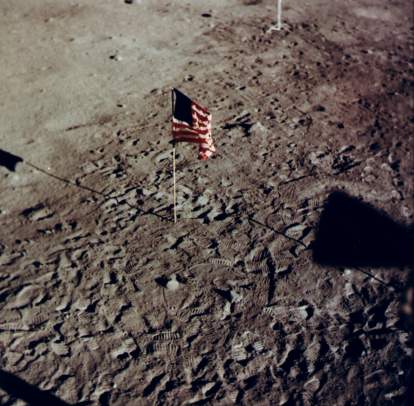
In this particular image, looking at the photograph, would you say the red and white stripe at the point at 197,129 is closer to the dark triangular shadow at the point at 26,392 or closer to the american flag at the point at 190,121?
the american flag at the point at 190,121

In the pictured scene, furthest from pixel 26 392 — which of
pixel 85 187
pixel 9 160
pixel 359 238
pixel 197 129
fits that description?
pixel 359 238

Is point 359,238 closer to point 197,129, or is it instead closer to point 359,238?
point 359,238

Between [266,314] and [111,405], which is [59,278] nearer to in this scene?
[111,405]

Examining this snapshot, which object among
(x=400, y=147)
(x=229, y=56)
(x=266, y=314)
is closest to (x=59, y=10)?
(x=229, y=56)

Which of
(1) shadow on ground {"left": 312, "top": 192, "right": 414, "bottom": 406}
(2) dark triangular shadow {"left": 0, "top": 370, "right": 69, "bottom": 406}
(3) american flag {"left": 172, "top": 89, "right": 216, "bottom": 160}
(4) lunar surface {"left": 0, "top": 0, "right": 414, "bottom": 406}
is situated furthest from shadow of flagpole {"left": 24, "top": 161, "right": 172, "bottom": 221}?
(2) dark triangular shadow {"left": 0, "top": 370, "right": 69, "bottom": 406}

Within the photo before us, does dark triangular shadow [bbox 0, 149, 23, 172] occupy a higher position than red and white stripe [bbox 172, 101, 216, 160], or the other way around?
red and white stripe [bbox 172, 101, 216, 160]

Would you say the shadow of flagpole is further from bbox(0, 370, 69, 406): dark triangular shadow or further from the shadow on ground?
bbox(0, 370, 69, 406): dark triangular shadow
